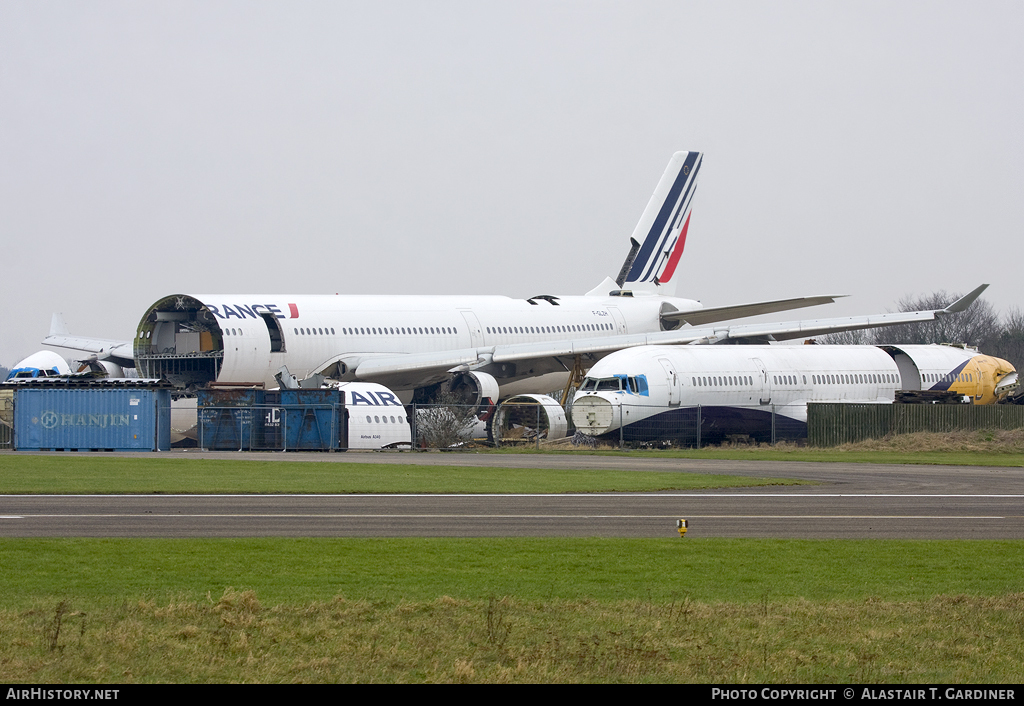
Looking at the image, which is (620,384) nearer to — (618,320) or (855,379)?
(855,379)

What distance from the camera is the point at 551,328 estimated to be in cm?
6247

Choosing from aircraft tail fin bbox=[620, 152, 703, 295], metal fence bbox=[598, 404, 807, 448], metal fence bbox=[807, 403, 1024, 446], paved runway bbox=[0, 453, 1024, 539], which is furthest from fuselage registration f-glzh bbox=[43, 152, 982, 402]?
paved runway bbox=[0, 453, 1024, 539]

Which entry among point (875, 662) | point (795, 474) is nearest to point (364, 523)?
point (875, 662)

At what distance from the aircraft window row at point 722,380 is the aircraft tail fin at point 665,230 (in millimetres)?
19572

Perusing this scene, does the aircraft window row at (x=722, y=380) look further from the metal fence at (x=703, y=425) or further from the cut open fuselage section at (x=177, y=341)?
the cut open fuselage section at (x=177, y=341)

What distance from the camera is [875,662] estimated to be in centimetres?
1111

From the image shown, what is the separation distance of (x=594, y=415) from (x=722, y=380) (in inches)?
233

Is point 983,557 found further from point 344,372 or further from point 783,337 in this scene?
point 783,337

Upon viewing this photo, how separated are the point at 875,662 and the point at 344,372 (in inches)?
1737

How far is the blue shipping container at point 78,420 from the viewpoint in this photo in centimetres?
4603

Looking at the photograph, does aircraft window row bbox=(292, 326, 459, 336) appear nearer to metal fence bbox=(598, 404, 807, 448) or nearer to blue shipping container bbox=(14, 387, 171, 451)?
blue shipping container bbox=(14, 387, 171, 451)

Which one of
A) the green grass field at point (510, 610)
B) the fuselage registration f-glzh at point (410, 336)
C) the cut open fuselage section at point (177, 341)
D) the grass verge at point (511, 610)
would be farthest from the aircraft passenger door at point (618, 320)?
the grass verge at point (511, 610)

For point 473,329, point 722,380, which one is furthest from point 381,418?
point 722,380

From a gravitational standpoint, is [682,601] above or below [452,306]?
below
